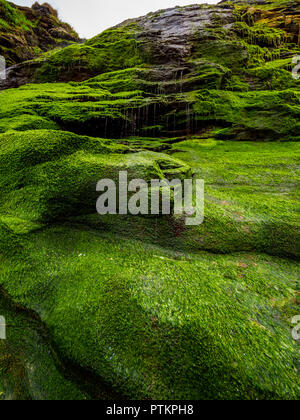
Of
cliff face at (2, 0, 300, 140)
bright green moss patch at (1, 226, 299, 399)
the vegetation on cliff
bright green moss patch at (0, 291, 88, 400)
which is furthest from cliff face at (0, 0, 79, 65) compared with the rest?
bright green moss patch at (0, 291, 88, 400)

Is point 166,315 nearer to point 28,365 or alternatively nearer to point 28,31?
point 28,365

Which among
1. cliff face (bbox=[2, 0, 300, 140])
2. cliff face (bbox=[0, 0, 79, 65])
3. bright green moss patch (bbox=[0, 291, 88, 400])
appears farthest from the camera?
cliff face (bbox=[0, 0, 79, 65])

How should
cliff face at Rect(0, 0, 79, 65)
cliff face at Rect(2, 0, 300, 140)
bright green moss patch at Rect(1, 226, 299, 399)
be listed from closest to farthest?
bright green moss patch at Rect(1, 226, 299, 399), cliff face at Rect(2, 0, 300, 140), cliff face at Rect(0, 0, 79, 65)

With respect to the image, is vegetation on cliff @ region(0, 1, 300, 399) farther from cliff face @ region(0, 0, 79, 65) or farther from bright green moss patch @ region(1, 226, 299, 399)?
cliff face @ region(0, 0, 79, 65)

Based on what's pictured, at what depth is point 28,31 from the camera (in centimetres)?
3092

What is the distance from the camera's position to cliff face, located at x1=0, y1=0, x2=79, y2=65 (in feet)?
80.9

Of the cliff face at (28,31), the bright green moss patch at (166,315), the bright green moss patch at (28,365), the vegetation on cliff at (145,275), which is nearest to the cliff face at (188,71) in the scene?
the vegetation on cliff at (145,275)

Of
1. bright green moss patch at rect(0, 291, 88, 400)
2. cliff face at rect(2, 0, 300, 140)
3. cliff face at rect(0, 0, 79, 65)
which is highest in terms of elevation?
cliff face at rect(0, 0, 79, 65)

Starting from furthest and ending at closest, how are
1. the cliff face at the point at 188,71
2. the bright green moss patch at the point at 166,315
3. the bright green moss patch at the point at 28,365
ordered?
1. the cliff face at the point at 188,71
2. the bright green moss patch at the point at 28,365
3. the bright green moss patch at the point at 166,315

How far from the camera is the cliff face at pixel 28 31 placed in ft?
80.9

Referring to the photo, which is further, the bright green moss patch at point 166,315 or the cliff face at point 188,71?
the cliff face at point 188,71

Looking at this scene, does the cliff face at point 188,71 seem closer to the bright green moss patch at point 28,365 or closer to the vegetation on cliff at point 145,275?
the vegetation on cliff at point 145,275

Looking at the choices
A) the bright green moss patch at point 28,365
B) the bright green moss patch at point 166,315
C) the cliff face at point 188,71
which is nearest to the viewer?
the bright green moss patch at point 166,315

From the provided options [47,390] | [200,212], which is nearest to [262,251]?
[200,212]
